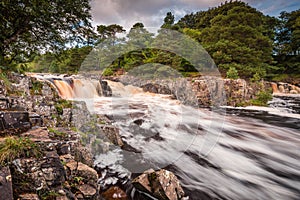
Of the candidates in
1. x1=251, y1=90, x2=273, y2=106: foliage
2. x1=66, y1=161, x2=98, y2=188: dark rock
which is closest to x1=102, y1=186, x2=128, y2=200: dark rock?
x1=66, y1=161, x2=98, y2=188: dark rock

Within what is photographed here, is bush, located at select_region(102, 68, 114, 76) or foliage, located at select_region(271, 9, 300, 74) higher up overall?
foliage, located at select_region(271, 9, 300, 74)

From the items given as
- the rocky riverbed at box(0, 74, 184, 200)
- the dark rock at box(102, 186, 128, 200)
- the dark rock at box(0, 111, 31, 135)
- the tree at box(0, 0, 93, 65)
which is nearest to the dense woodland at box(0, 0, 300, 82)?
the tree at box(0, 0, 93, 65)

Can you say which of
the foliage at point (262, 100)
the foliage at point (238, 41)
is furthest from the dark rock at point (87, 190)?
the foliage at point (238, 41)

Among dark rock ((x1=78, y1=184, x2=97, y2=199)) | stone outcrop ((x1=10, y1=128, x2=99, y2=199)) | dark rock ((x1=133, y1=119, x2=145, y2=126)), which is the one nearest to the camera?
stone outcrop ((x1=10, y1=128, x2=99, y2=199))

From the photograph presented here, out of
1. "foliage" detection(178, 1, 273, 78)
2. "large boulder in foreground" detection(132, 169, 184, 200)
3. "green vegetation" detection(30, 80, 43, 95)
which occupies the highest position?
"foliage" detection(178, 1, 273, 78)

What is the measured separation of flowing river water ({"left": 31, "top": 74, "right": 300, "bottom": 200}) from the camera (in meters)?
2.88

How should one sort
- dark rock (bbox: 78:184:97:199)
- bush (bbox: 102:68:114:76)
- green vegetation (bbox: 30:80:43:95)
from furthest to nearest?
bush (bbox: 102:68:114:76) < green vegetation (bbox: 30:80:43:95) < dark rock (bbox: 78:184:97:199)

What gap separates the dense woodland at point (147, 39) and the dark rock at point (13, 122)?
3.15 metres

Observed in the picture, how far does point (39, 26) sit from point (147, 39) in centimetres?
1040

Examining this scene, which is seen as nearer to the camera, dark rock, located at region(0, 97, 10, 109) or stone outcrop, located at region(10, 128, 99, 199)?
stone outcrop, located at region(10, 128, 99, 199)

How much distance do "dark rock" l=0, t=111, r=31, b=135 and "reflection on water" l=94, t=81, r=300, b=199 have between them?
63.2 inches

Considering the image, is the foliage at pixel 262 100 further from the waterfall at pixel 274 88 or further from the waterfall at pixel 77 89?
the waterfall at pixel 77 89

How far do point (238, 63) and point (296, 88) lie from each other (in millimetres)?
8891

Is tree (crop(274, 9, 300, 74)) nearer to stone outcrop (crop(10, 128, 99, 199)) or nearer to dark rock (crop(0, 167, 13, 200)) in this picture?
stone outcrop (crop(10, 128, 99, 199))
